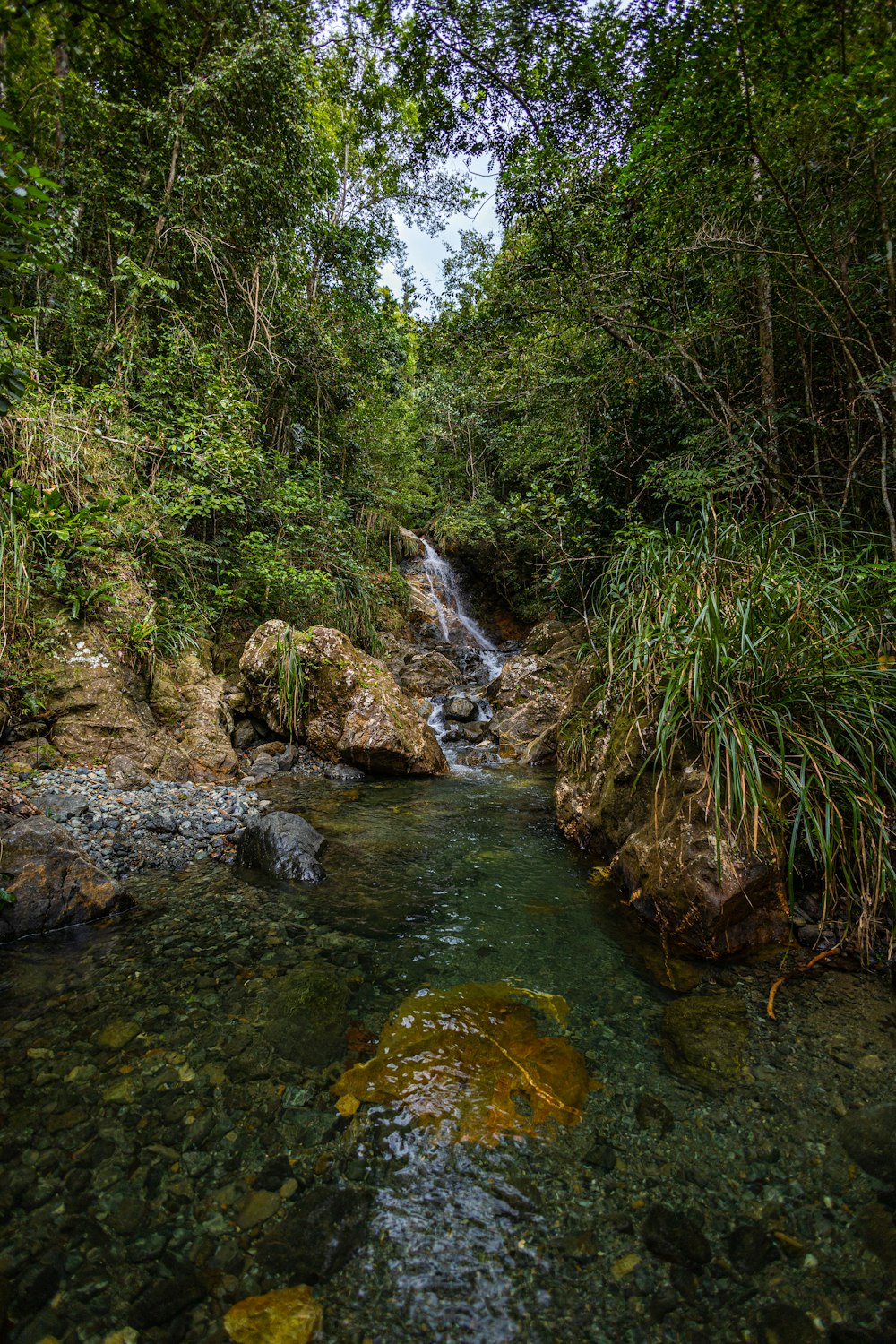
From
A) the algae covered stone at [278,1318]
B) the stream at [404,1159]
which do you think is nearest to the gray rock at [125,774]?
the stream at [404,1159]

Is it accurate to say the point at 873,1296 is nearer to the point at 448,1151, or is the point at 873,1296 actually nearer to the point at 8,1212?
the point at 448,1151

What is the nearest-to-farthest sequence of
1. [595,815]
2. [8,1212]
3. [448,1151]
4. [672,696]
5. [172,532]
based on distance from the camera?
[8,1212] < [448,1151] < [672,696] < [595,815] < [172,532]

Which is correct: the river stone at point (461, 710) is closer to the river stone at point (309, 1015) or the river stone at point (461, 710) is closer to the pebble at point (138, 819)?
the pebble at point (138, 819)

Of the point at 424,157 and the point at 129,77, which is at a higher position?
the point at 129,77

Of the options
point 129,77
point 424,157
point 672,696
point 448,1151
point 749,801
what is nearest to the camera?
point 448,1151

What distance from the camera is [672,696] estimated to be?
2.80 metres

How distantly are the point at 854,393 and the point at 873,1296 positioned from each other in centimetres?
483

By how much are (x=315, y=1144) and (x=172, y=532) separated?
593cm

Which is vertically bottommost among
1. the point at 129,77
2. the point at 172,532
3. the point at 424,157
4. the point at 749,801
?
the point at 749,801

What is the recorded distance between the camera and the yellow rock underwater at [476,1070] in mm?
1687

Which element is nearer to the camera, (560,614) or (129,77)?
(129,77)

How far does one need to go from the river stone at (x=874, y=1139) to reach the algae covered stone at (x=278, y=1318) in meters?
1.61

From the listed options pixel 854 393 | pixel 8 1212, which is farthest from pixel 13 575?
pixel 854 393

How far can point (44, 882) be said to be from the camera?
260 cm
